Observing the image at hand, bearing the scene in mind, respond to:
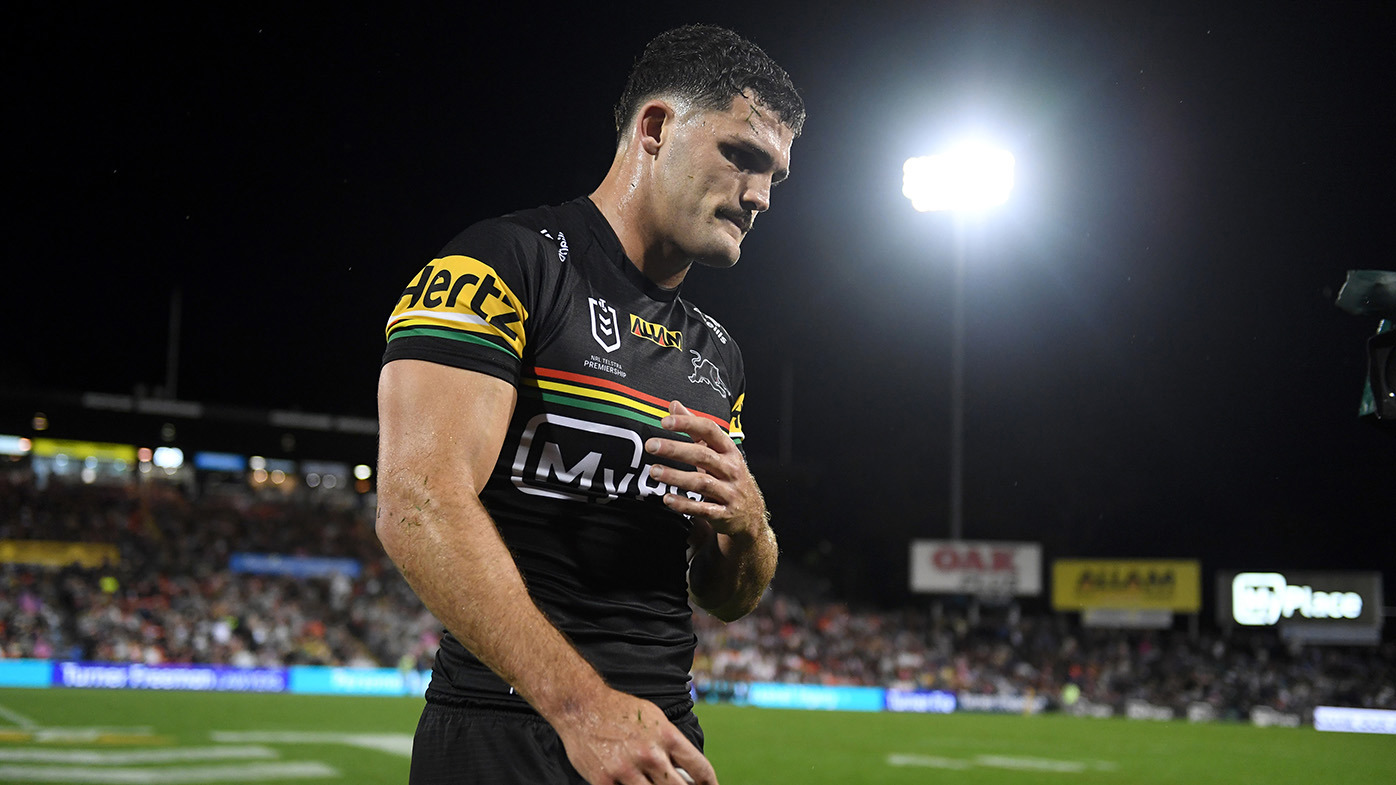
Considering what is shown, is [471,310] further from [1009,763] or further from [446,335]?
[1009,763]

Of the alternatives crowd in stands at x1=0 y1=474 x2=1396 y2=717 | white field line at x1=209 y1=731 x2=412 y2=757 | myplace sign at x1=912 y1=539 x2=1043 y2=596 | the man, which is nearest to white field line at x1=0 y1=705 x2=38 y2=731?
white field line at x1=209 y1=731 x2=412 y2=757

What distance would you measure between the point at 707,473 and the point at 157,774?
10957mm

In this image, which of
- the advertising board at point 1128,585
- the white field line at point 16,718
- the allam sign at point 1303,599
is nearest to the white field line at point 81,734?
the white field line at point 16,718

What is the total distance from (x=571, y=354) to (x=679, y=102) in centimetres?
64

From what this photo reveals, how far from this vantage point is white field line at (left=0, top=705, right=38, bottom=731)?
15.2 meters

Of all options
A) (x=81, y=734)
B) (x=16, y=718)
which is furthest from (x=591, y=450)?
(x=16, y=718)

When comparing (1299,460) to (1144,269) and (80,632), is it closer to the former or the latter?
(1144,269)

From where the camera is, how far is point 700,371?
2.37 m

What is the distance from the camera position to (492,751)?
1949 mm

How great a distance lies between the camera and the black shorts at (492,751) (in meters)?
1.93

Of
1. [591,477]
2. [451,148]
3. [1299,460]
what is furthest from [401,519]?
[1299,460]

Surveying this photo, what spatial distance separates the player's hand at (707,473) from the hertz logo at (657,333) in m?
0.30

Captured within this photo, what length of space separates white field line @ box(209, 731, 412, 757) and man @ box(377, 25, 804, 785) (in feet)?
41.8

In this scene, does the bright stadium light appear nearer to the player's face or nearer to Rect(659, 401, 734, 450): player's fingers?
the player's face
